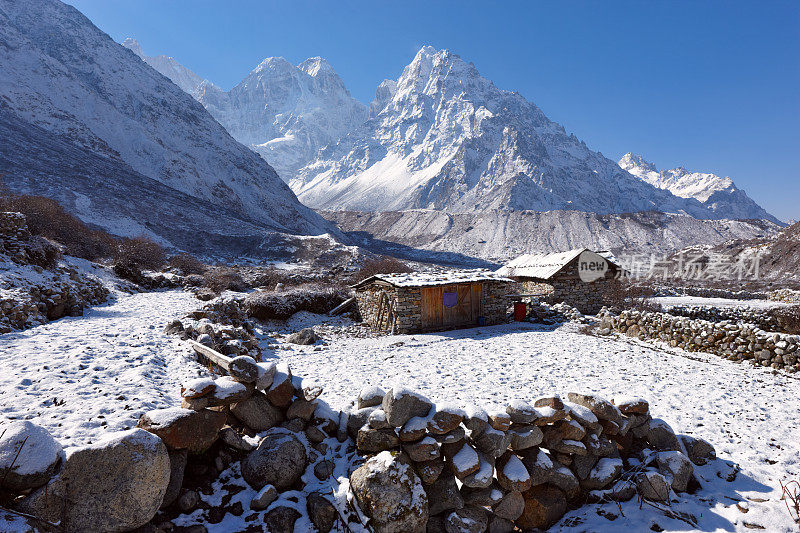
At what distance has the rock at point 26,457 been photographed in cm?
290

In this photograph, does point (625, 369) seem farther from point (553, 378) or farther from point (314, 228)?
point (314, 228)

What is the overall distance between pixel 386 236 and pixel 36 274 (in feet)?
329

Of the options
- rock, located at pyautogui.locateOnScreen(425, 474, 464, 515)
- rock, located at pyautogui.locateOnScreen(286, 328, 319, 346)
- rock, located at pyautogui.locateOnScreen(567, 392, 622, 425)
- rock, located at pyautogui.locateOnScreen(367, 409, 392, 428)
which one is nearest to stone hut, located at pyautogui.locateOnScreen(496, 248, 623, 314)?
rock, located at pyautogui.locateOnScreen(286, 328, 319, 346)

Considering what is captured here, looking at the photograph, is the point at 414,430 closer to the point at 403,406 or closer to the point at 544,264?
the point at 403,406

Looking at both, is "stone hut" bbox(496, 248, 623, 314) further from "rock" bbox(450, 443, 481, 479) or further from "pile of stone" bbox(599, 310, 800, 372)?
"rock" bbox(450, 443, 481, 479)

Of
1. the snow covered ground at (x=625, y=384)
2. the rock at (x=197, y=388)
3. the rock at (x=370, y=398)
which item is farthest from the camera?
the rock at (x=370, y=398)

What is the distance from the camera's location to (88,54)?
267ft

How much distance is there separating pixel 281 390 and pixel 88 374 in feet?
12.2

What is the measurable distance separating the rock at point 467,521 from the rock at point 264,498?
214 cm

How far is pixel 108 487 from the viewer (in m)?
3.29

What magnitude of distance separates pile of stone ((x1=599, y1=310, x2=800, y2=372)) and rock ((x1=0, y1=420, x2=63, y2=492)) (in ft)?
53.7

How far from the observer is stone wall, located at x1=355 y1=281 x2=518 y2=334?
58.7 feet

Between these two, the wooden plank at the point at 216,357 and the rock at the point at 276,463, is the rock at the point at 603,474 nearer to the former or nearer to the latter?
the rock at the point at 276,463

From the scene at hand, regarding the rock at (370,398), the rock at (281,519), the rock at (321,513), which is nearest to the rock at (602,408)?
the rock at (370,398)
